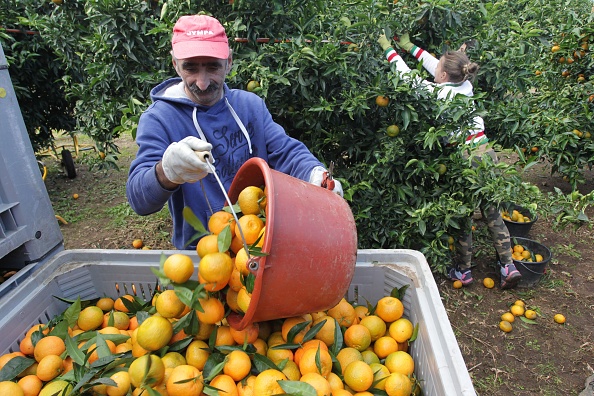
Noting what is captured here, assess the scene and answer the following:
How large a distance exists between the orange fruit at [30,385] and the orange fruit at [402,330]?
1.17m

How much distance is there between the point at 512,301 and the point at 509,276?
200mm

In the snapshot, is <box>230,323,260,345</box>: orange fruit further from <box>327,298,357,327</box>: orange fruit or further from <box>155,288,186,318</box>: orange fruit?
<box>327,298,357,327</box>: orange fruit

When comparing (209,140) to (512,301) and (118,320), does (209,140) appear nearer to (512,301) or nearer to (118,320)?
(118,320)

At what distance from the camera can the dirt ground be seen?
2639mm

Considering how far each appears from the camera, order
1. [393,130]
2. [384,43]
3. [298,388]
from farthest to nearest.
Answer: [384,43], [393,130], [298,388]

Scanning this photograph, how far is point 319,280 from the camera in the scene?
119cm

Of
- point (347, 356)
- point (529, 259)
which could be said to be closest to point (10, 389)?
point (347, 356)

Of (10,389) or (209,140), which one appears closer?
(10,389)

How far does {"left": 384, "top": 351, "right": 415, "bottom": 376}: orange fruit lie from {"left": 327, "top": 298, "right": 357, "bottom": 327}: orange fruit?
0.20 meters

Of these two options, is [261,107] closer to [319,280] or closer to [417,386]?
[319,280]

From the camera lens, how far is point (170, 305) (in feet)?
4.28

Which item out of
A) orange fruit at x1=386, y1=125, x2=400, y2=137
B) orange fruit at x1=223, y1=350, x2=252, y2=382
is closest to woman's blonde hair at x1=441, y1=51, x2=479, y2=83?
orange fruit at x1=386, y1=125, x2=400, y2=137

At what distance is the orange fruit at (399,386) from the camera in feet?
4.15

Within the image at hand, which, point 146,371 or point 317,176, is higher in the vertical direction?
point 317,176
